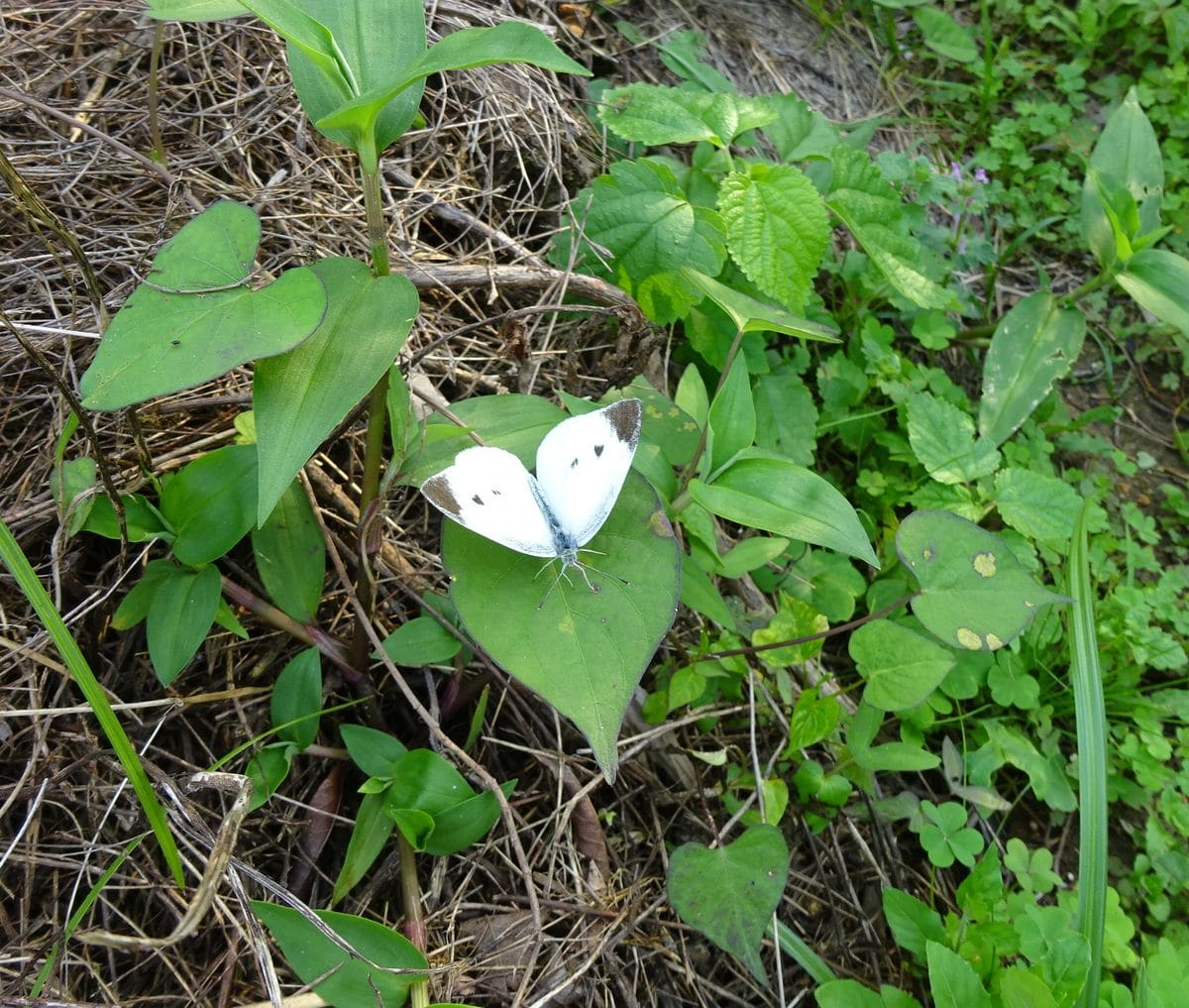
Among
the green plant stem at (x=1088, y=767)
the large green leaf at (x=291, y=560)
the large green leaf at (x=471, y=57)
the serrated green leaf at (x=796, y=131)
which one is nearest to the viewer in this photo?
the large green leaf at (x=471, y=57)

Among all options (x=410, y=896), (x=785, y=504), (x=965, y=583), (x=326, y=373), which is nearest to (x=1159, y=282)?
(x=965, y=583)

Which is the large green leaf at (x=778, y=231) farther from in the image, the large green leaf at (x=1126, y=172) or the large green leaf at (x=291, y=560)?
the large green leaf at (x=291, y=560)

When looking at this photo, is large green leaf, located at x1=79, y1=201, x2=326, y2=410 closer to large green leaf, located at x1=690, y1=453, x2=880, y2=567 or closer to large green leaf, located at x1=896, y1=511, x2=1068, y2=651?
large green leaf, located at x1=690, y1=453, x2=880, y2=567

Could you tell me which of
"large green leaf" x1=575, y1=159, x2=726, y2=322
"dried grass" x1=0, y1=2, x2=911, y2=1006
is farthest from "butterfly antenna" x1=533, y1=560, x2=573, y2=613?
"large green leaf" x1=575, y1=159, x2=726, y2=322

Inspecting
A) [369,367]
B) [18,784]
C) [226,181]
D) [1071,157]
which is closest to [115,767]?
[18,784]

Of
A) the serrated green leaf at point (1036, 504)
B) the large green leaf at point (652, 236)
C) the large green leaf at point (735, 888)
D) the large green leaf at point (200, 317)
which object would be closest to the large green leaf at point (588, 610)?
the large green leaf at point (200, 317)

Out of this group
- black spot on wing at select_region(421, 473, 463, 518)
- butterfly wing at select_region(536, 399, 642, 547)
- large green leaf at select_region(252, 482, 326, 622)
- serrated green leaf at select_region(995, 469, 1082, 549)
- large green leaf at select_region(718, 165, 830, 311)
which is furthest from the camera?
serrated green leaf at select_region(995, 469, 1082, 549)
